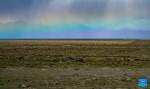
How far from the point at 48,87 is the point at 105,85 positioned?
3271 mm

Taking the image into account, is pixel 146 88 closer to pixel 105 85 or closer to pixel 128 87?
pixel 128 87

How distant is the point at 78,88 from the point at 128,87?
2792mm

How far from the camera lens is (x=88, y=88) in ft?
32.7

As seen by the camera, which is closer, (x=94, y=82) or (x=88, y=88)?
(x=88, y=88)

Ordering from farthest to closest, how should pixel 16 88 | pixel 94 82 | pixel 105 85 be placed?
pixel 94 82
pixel 105 85
pixel 16 88

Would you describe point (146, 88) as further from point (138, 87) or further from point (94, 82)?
point (94, 82)

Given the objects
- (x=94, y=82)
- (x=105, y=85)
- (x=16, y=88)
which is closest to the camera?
(x=16, y=88)

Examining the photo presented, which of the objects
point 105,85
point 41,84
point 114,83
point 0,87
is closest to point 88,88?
point 105,85

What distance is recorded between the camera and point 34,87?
10148 millimetres

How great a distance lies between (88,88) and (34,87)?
2961 millimetres

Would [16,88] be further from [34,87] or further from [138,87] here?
[138,87]

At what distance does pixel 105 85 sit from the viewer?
1070 centimetres

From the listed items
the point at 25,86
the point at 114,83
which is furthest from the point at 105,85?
the point at 25,86

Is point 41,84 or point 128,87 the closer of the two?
point 128,87
